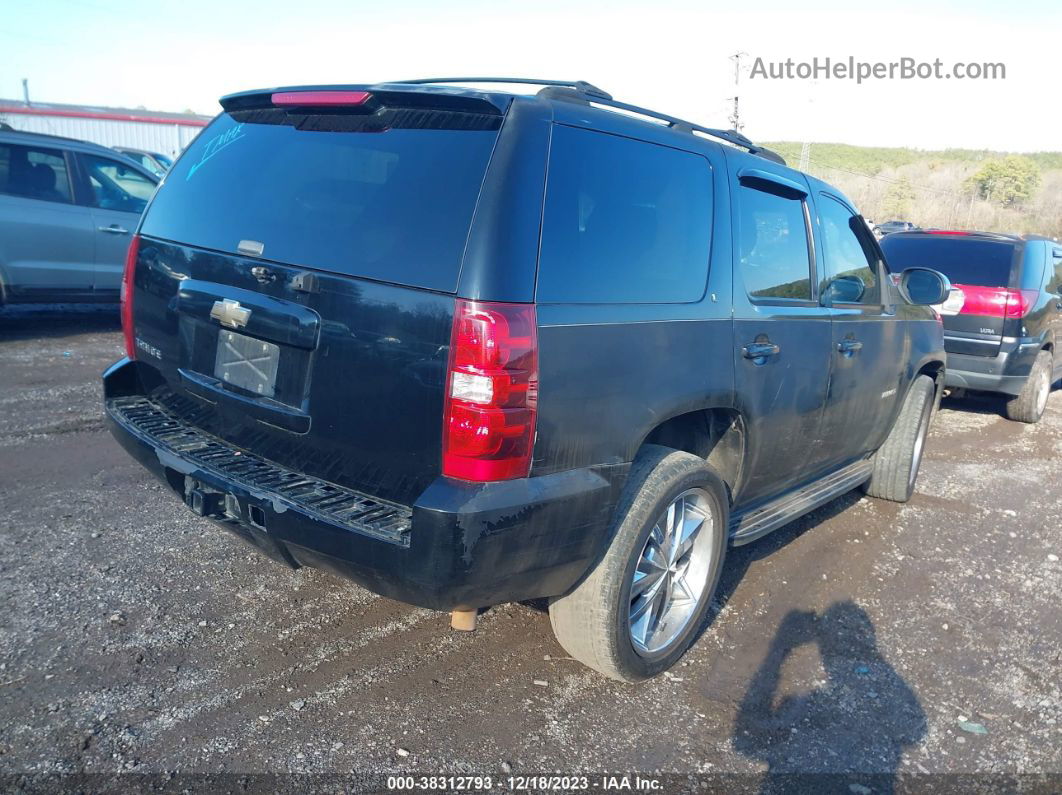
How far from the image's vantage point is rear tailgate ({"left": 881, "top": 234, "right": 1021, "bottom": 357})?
23.0 feet

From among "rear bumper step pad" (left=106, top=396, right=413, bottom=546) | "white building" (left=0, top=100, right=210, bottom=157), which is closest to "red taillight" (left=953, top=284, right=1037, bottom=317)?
"rear bumper step pad" (left=106, top=396, right=413, bottom=546)

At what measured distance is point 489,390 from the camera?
227 cm

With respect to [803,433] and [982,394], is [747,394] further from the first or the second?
[982,394]

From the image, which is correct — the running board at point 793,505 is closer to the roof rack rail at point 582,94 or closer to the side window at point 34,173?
the roof rack rail at point 582,94

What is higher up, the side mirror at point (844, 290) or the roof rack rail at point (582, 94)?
the roof rack rail at point (582, 94)

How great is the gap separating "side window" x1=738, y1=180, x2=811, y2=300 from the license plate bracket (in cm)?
185

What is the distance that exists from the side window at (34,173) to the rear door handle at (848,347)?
293 inches

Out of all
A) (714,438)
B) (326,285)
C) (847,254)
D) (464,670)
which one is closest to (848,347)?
(847,254)

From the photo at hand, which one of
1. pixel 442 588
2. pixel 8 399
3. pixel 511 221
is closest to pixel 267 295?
pixel 511 221

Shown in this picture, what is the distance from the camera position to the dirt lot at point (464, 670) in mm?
2588

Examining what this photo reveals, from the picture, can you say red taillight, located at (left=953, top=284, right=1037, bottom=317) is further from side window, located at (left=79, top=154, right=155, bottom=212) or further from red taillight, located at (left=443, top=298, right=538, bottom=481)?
side window, located at (left=79, top=154, right=155, bottom=212)

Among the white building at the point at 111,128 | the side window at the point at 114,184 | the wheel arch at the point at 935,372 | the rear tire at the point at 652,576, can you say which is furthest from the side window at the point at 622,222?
the white building at the point at 111,128

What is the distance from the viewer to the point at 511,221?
2334 millimetres

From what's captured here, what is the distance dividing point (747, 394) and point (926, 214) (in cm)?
5037
